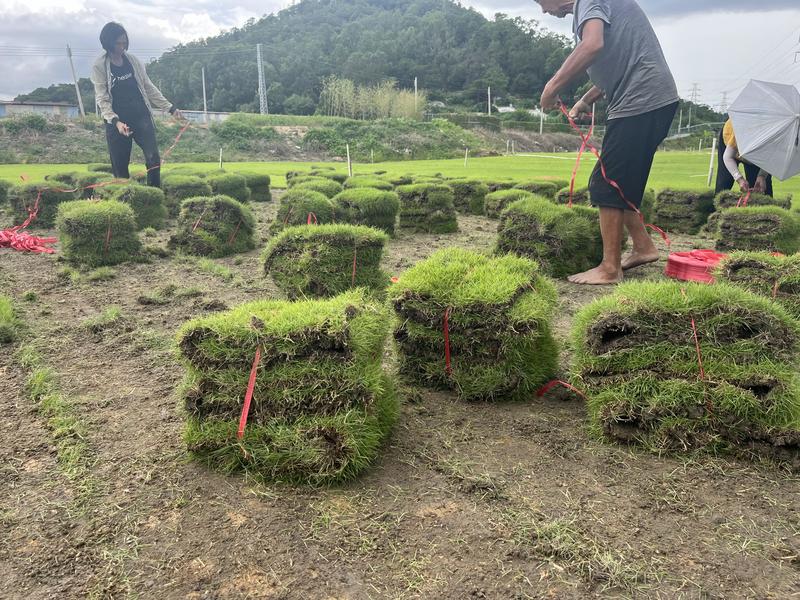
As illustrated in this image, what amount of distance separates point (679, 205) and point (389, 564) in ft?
30.2

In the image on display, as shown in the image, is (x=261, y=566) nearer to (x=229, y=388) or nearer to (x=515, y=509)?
(x=229, y=388)

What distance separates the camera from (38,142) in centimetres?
3275

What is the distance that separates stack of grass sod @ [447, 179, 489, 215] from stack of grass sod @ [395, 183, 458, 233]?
2474mm

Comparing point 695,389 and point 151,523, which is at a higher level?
point 695,389

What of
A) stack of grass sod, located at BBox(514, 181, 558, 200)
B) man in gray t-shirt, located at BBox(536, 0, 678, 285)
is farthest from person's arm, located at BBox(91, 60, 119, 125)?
stack of grass sod, located at BBox(514, 181, 558, 200)

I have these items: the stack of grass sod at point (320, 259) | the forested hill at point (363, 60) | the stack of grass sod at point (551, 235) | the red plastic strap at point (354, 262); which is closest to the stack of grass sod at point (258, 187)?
the stack of grass sod at point (551, 235)

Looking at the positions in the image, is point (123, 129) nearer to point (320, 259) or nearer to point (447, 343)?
point (320, 259)

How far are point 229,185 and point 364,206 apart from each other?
394 centimetres

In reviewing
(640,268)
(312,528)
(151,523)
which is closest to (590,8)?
(640,268)

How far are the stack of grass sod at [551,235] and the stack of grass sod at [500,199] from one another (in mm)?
2162

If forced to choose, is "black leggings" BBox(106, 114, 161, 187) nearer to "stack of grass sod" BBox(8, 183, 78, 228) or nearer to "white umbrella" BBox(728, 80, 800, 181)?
"stack of grass sod" BBox(8, 183, 78, 228)

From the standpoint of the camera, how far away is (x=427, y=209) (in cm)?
889

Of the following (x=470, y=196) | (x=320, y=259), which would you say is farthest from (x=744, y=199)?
(x=320, y=259)

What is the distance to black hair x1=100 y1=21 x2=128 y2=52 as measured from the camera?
7.75 metres
